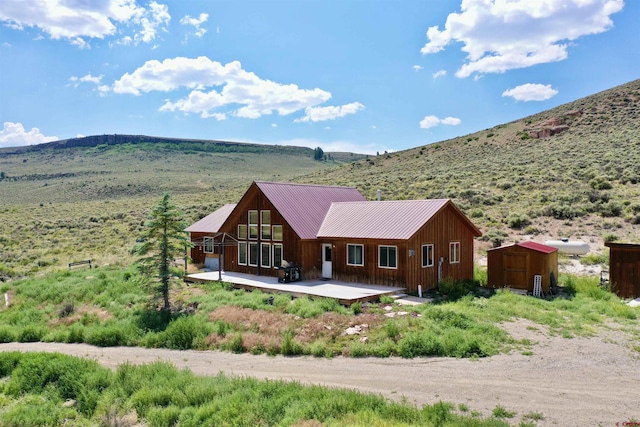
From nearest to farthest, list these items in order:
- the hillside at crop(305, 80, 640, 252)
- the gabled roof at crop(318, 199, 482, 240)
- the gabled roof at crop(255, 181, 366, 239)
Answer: the gabled roof at crop(318, 199, 482, 240) < the gabled roof at crop(255, 181, 366, 239) < the hillside at crop(305, 80, 640, 252)

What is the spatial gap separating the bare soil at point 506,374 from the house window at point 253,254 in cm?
1051

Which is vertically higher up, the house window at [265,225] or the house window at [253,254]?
the house window at [265,225]

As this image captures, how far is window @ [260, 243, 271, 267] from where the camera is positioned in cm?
2370

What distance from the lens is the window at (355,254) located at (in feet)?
69.0

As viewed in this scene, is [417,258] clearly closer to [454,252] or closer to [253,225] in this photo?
[454,252]

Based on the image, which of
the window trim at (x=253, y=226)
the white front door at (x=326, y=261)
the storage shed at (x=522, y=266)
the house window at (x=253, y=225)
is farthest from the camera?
the house window at (x=253, y=225)

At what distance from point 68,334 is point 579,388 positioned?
15022 millimetres

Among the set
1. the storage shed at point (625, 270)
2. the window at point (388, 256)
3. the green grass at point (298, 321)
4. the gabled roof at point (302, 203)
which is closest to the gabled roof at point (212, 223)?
the gabled roof at point (302, 203)

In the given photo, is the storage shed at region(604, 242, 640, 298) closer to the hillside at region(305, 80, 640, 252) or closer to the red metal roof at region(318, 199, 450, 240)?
the red metal roof at region(318, 199, 450, 240)

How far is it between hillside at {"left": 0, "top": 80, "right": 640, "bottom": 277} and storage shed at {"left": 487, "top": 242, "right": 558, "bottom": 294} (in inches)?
307

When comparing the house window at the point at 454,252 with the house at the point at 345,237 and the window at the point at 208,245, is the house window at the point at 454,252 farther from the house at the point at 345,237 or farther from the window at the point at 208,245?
the window at the point at 208,245

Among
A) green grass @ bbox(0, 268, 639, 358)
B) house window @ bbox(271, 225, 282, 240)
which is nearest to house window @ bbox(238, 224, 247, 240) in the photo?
house window @ bbox(271, 225, 282, 240)

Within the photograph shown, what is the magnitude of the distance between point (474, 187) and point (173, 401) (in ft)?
115

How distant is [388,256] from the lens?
20047mm
